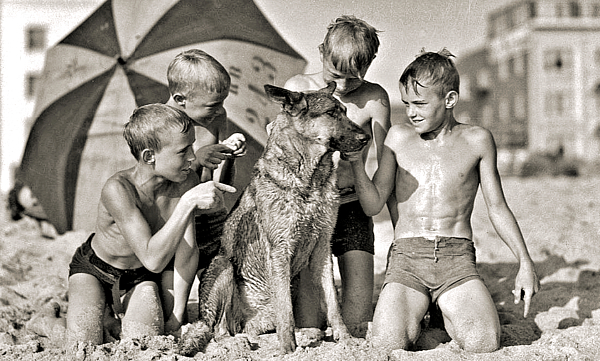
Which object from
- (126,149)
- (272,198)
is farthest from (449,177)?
(126,149)

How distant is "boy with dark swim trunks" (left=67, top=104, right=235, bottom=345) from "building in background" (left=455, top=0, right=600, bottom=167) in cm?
4458

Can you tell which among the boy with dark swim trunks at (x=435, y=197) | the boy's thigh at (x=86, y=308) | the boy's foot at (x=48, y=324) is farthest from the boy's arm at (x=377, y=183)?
the boy's foot at (x=48, y=324)

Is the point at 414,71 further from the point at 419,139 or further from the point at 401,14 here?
the point at 401,14

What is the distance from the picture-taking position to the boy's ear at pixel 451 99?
13.4 feet

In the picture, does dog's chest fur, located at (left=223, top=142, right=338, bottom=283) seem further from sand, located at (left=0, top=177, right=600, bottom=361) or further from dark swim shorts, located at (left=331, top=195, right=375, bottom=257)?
dark swim shorts, located at (left=331, top=195, right=375, bottom=257)

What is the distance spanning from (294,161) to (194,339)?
1171 millimetres

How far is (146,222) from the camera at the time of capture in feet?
12.8

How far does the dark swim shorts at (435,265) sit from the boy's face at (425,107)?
0.73 metres

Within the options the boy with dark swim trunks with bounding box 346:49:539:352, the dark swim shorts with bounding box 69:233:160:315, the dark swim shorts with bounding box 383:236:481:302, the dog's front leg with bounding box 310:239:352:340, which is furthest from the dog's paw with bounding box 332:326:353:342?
the dark swim shorts with bounding box 69:233:160:315

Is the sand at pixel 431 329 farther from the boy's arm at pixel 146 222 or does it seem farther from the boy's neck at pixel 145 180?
the boy's neck at pixel 145 180

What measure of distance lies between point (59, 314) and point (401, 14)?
3.33 m

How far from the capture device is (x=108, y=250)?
13.2 feet

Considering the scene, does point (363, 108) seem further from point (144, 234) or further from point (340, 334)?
point (144, 234)

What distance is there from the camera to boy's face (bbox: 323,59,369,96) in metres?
4.20
